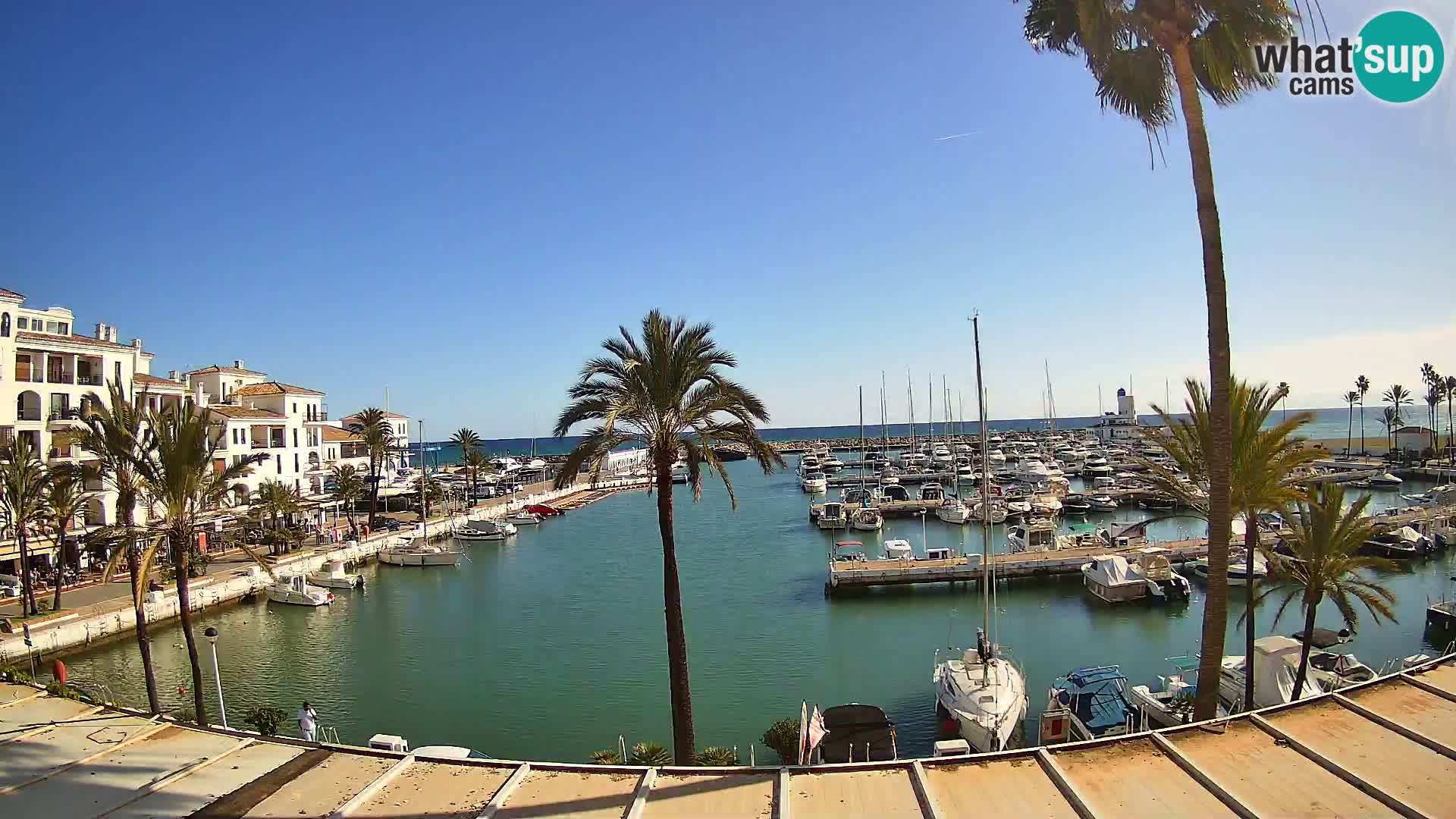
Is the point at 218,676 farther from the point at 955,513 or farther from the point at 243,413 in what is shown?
the point at 955,513

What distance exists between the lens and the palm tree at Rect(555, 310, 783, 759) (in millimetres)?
15578

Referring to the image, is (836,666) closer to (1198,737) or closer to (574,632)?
(574,632)

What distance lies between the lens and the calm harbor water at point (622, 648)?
23.2 meters

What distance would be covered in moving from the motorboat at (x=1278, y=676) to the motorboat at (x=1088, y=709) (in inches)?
96.6

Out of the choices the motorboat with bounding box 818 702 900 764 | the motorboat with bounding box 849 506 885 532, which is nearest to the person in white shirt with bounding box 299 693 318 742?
the motorboat with bounding box 818 702 900 764

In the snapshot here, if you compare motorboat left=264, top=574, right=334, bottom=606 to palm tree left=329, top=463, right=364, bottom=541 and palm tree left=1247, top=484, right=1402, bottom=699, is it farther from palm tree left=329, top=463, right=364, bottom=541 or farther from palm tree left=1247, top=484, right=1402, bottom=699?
palm tree left=1247, top=484, right=1402, bottom=699

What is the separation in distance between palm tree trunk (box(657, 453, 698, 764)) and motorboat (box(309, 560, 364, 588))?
34.1 metres

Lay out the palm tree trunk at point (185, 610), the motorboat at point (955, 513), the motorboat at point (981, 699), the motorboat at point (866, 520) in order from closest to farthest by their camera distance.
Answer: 1. the palm tree trunk at point (185, 610)
2. the motorboat at point (981, 699)
3. the motorboat at point (866, 520)
4. the motorboat at point (955, 513)

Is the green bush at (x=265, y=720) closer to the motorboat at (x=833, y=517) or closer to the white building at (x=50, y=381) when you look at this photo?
the white building at (x=50, y=381)

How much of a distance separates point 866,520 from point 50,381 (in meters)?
52.5

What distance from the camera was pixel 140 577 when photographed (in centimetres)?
1869

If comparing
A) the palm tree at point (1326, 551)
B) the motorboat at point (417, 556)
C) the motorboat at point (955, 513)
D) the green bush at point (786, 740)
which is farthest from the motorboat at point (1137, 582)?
the motorboat at point (417, 556)

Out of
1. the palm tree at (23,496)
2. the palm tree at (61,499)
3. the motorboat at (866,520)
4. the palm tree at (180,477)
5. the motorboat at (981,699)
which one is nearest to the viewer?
the palm tree at (180,477)

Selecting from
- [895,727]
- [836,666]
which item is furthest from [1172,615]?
[895,727]
